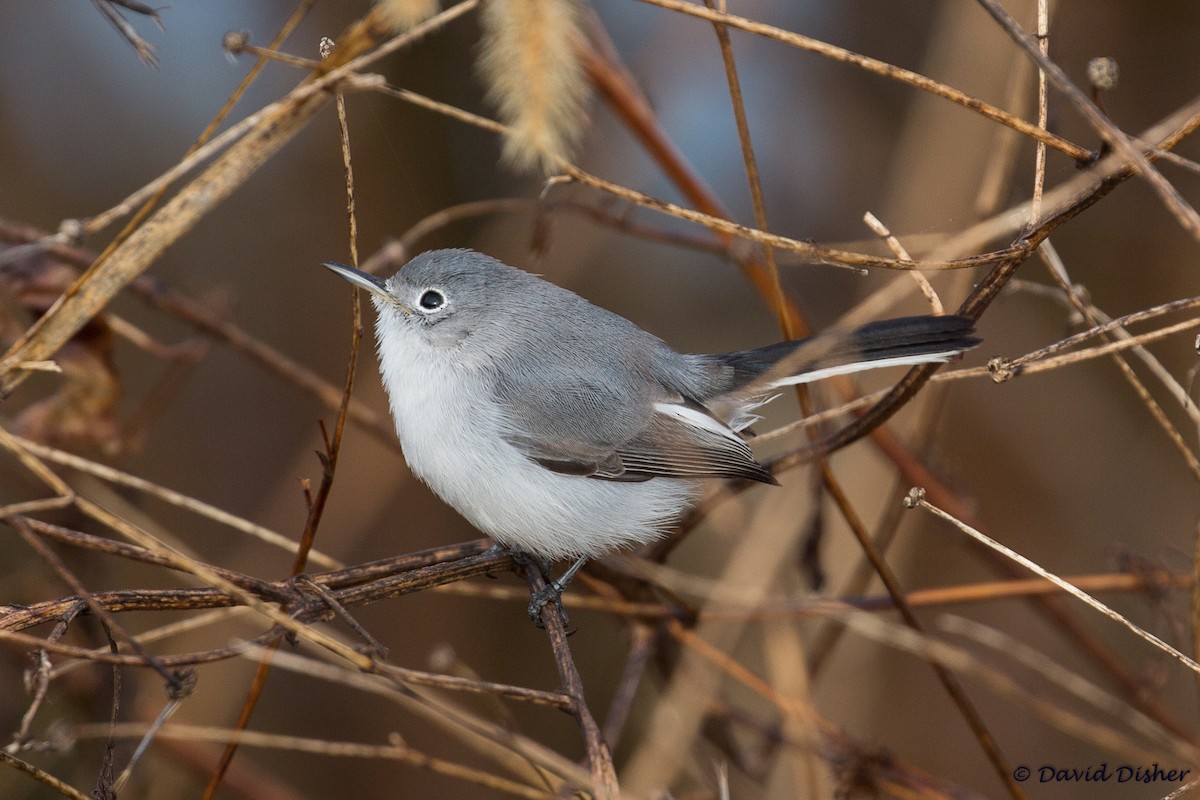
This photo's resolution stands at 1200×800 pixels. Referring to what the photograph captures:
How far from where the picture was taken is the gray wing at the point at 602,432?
106 inches

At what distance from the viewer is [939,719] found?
4973 millimetres

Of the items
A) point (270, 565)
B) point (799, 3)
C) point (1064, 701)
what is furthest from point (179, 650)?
point (799, 3)

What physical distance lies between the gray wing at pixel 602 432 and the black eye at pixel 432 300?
→ 0.31 m

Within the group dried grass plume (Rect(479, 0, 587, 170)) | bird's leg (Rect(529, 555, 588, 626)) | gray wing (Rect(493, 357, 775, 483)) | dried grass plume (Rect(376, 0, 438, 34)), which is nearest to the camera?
dried grass plume (Rect(376, 0, 438, 34))

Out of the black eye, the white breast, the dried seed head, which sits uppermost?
the dried seed head

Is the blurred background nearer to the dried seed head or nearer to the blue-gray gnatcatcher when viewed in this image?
the blue-gray gnatcatcher

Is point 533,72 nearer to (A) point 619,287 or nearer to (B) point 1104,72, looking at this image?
(B) point 1104,72

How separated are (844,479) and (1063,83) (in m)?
2.51

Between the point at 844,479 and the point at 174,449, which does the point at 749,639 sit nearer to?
the point at 844,479

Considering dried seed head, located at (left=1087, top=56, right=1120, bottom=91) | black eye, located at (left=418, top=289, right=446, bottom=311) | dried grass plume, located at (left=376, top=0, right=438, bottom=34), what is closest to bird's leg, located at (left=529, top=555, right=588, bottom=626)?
black eye, located at (left=418, top=289, right=446, bottom=311)

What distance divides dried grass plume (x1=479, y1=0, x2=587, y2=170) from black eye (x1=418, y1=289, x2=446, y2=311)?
0.97 metres

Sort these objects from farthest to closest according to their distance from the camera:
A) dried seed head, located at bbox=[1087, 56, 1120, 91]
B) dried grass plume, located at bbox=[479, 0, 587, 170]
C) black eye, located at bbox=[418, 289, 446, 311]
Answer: black eye, located at bbox=[418, 289, 446, 311] → dried grass plume, located at bbox=[479, 0, 587, 170] → dried seed head, located at bbox=[1087, 56, 1120, 91]

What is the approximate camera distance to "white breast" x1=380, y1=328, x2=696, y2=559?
2562 millimetres

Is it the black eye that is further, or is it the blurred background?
the blurred background
